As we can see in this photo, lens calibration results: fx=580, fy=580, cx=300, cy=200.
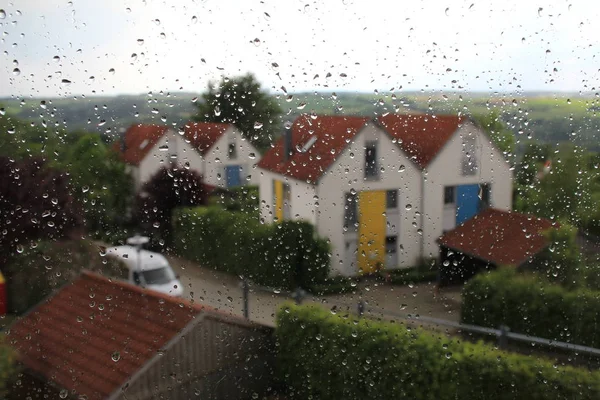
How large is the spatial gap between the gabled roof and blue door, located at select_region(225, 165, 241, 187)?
0.12ft

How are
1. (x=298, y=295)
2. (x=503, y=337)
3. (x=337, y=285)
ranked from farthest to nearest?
(x=503, y=337), (x=298, y=295), (x=337, y=285)

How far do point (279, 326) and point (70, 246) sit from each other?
582 mm

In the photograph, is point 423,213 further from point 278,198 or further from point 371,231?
point 278,198

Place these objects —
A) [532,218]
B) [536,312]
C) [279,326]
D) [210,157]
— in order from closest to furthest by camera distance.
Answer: [210,157] → [532,218] → [536,312] → [279,326]

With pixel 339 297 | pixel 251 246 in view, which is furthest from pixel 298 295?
pixel 251 246

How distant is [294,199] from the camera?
3.20ft

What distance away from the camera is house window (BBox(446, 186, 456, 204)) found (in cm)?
97

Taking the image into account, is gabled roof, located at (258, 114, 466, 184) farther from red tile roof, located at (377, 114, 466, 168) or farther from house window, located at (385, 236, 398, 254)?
house window, located at (385, 236, 398, 254)

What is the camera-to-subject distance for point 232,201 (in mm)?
931

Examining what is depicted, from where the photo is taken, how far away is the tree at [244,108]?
2.77ft

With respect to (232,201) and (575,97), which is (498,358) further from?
(232,201)

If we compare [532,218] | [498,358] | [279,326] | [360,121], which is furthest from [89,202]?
[498,358]

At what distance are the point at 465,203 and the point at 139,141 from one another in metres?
0.53

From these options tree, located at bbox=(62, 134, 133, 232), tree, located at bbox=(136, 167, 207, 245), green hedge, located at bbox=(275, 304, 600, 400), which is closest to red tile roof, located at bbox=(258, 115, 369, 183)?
tree, located at bbox=(136, 167, 207, 245)
